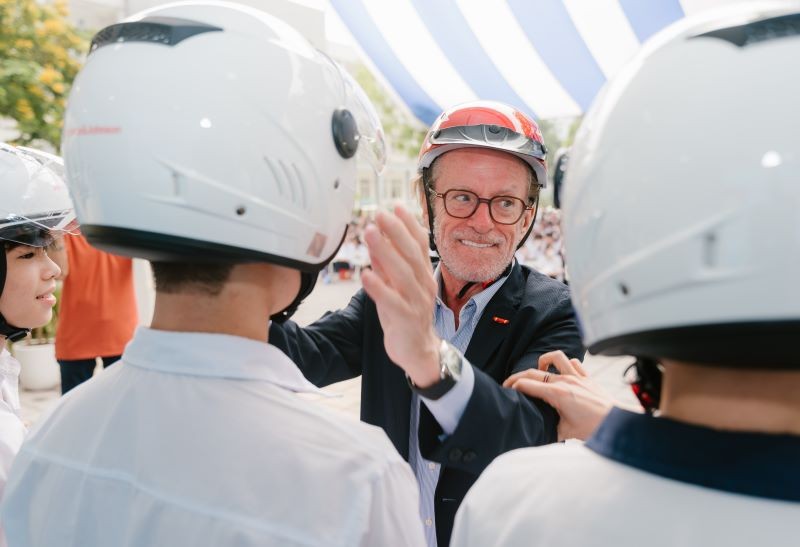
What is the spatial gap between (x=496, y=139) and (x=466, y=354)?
2.41 feet

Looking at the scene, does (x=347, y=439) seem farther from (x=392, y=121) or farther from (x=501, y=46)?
(x=392, y=121)

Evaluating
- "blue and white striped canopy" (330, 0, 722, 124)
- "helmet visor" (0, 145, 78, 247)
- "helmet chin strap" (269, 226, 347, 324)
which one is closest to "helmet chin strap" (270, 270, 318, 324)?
"helmet chin strap" (269, 226, 347, 324)

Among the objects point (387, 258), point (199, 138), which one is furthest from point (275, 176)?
point (387, 258)

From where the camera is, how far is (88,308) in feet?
13.9

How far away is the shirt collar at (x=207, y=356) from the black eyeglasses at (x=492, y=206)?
123cm

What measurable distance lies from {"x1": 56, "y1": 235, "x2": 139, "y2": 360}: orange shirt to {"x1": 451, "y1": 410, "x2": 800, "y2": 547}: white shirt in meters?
4.09

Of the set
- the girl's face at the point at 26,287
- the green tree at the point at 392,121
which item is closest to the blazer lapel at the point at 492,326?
the girl's face at the point at 26,287

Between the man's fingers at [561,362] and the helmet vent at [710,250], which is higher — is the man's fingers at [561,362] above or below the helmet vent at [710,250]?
below

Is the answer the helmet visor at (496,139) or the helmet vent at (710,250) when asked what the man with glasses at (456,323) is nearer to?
the helmet visor at (496,139)

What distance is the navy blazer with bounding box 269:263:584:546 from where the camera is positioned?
5.58ft

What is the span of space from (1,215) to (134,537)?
1.38 metres

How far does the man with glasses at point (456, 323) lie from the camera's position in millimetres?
1130

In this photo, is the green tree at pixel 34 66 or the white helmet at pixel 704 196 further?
the green tree at pixel 34 66

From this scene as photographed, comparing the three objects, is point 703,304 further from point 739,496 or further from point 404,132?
point 404,132
